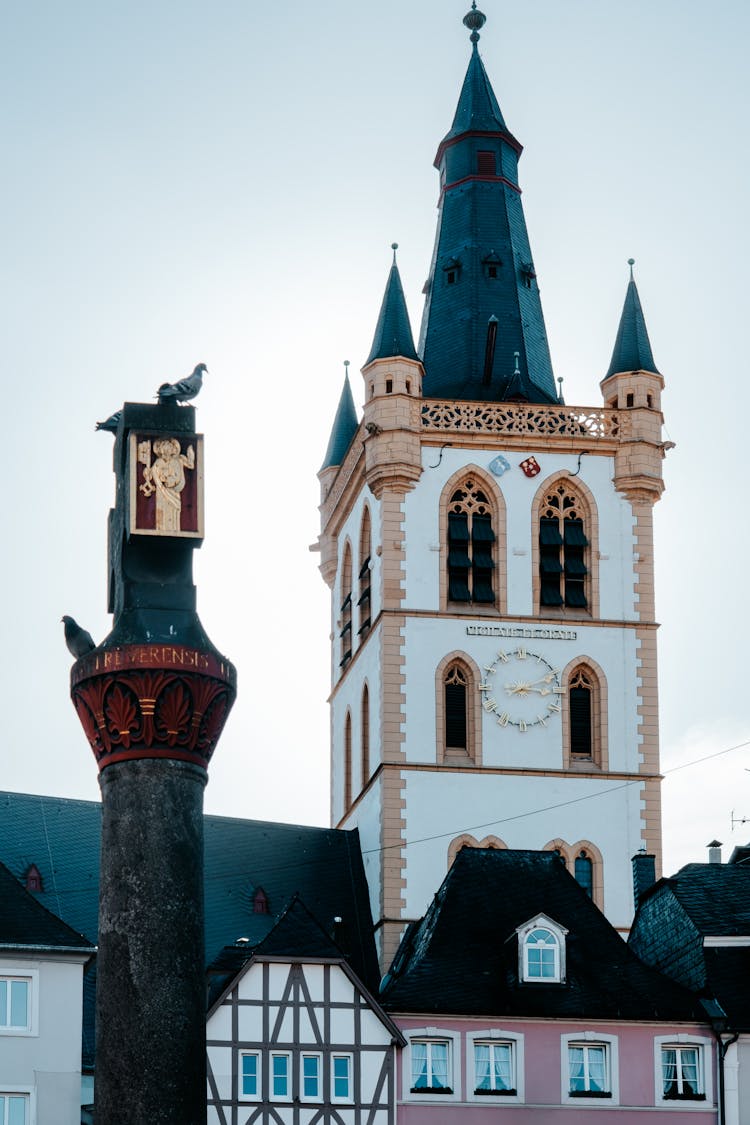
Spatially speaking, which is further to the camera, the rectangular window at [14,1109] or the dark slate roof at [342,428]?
the dark slate roof at [342,428]

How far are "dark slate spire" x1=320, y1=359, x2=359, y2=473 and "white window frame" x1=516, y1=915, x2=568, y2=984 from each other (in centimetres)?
2570

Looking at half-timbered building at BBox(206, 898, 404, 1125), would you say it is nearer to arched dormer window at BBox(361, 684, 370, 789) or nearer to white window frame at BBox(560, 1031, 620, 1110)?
white window frame at BBox(560, 1031, 620, 1110)

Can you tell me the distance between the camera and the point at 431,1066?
164 ft

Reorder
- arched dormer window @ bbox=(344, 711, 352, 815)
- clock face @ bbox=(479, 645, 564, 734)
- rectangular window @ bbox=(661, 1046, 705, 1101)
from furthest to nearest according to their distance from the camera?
arched dormer window @ bbox=(344, 711, 352, 815) → clock face @ bbox=(479, 645, 564, 734) → rectangular window @ bbox=(661, 1046, 705, 1101)

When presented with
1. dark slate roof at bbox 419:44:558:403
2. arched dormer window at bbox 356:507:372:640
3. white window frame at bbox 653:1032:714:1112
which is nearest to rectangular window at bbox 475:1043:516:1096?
white window frame at bbox 653:1032:714:1112

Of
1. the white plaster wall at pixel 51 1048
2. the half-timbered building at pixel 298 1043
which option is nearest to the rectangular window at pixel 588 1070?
the half-timbered building at pixel 298 1043

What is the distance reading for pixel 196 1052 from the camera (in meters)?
27.5

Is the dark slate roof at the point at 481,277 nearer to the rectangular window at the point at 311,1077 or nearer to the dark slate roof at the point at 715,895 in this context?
the dark slate roof at the point at 715,895

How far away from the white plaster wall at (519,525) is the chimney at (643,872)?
6.39 meters

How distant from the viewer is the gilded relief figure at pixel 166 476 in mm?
28578

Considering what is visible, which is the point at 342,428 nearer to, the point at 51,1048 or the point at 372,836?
the point at 372,836

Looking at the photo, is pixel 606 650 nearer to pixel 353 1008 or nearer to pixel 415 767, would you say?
pixel 415 767

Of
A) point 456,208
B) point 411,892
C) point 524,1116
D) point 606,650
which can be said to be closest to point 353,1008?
point 524,1116

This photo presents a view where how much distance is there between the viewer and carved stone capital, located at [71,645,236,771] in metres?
27.9
